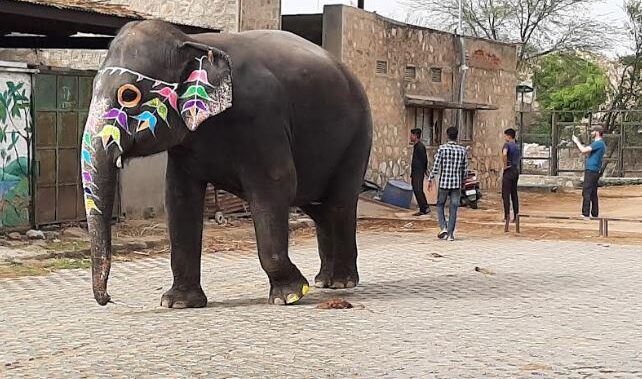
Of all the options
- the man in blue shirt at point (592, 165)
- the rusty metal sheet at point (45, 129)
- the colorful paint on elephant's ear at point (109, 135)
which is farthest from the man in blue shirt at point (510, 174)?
the colorful paint on elephant's ear at point (109, 135)

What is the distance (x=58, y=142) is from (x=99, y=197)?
8054mm

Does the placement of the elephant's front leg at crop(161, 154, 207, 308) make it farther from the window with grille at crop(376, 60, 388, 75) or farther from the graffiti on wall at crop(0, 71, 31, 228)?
the window with grille at crop(376, 60, 388, 75)

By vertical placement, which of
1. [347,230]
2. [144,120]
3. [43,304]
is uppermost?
[144,120]

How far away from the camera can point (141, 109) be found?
26.9 feet

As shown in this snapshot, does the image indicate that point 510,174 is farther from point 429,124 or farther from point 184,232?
point 184,232

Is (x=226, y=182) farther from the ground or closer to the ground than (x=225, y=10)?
closer to the ground

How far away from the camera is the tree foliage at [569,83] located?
151 ft

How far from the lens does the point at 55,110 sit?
15500 mm

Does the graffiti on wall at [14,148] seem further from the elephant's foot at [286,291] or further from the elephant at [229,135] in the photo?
the elephant's foot at [286,291]

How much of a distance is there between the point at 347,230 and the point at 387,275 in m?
1.57

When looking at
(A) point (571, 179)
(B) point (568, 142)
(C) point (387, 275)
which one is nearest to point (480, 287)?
(C) point (387, 275)

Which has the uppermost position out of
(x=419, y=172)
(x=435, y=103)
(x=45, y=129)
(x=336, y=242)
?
(x=435, y=103)

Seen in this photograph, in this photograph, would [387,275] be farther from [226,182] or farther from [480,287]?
[226,182]

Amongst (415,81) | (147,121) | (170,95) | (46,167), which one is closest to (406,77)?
(415,81)
